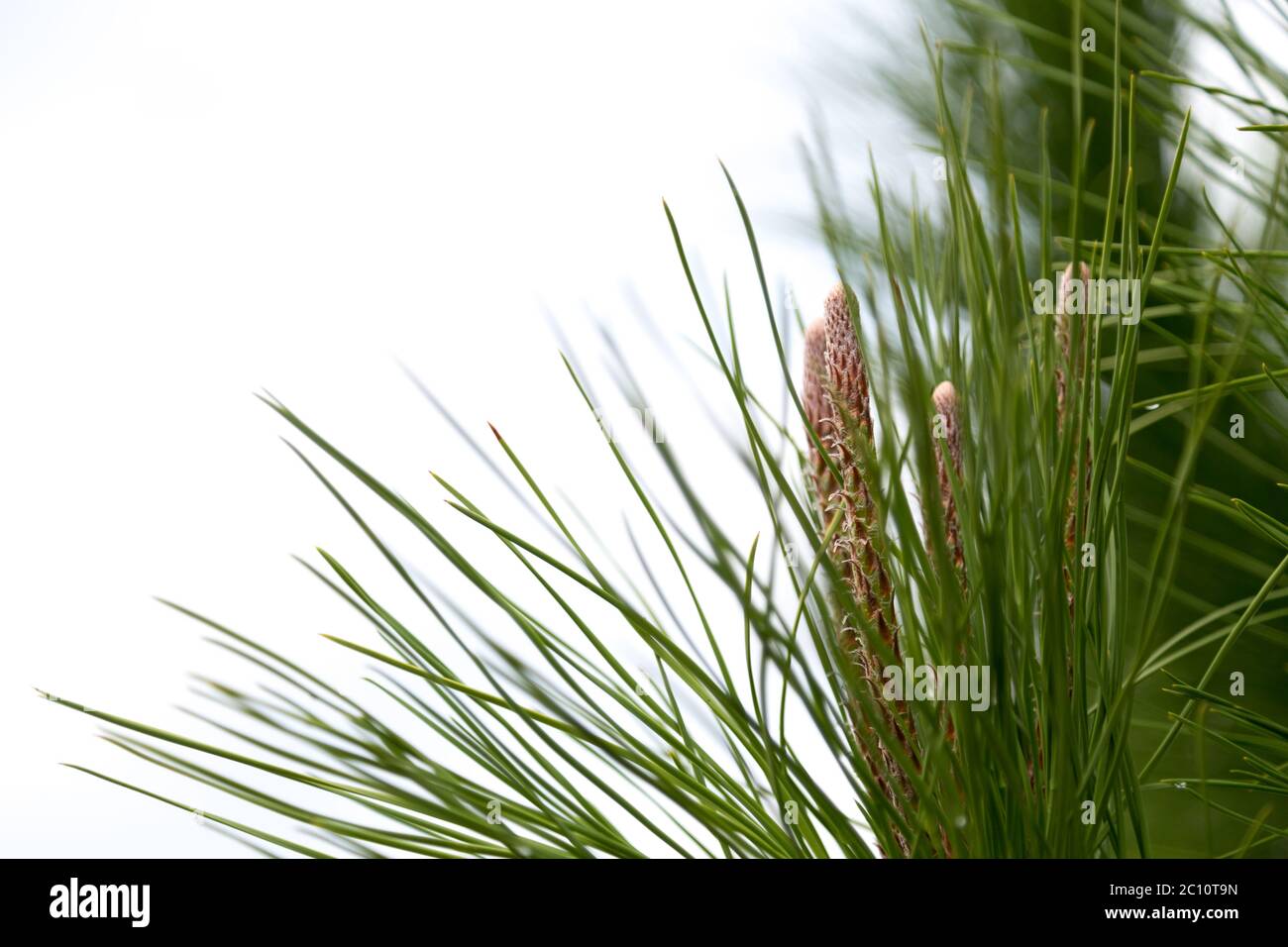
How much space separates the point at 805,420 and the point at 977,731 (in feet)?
0.31

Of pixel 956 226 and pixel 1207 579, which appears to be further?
pixel 1207 579

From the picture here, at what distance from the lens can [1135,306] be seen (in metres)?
0.24

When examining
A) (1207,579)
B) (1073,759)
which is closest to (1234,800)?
(1207,579)
